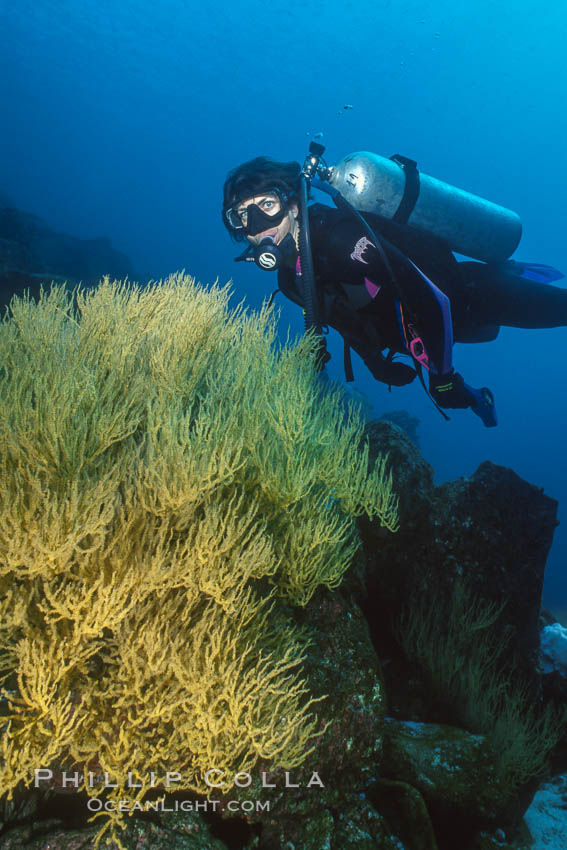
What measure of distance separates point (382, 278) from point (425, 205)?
1.87 meters

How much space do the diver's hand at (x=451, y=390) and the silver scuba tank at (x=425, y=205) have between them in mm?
2128

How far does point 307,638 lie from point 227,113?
12713cm

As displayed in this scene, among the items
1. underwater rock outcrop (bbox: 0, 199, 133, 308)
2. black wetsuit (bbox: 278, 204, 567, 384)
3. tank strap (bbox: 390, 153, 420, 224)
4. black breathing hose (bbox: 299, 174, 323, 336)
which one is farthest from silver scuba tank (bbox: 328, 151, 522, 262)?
underwater rock outcrop (bbox: 0, 199, 133, 308)

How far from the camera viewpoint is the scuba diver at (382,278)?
340 centimetres

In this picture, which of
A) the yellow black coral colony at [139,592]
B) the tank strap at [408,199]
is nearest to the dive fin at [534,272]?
the tank strap at [408,199]

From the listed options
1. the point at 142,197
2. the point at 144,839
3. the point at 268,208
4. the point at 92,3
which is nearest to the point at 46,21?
the point at 92,3

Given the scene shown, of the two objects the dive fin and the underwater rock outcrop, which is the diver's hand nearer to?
the dive fin

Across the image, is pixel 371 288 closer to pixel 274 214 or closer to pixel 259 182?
pixel 274 214

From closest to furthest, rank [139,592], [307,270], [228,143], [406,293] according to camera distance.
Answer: [139,592] < [406,293] < [307,270] < [228,143]

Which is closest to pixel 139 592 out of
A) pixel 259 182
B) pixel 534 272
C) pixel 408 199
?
pixel 259 182

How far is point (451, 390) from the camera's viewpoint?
135 inches

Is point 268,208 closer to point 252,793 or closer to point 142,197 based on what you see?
point 252,793

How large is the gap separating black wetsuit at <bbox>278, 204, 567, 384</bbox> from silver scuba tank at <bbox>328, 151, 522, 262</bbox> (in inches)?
15.1

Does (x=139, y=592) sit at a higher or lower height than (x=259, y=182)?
lower
